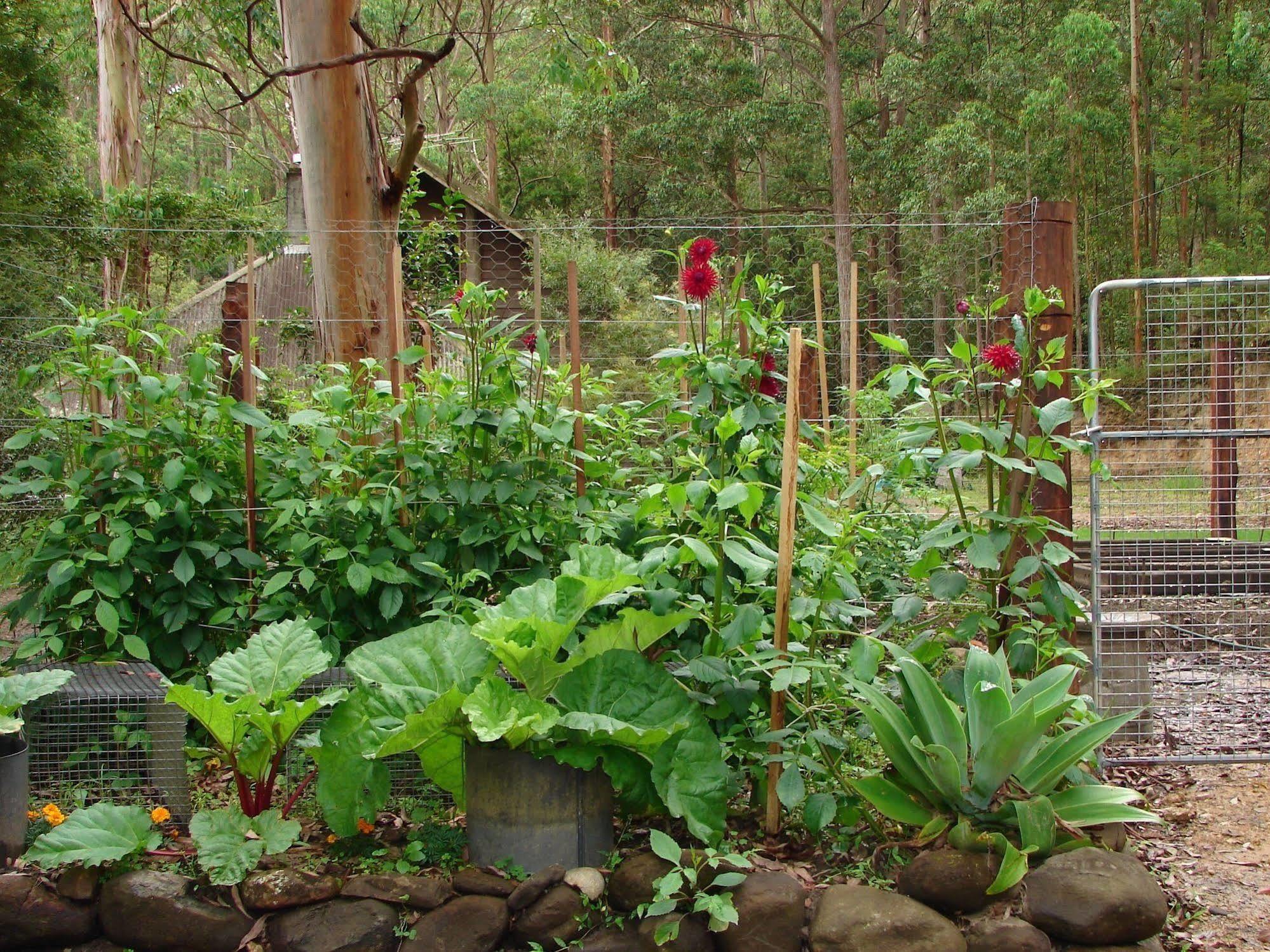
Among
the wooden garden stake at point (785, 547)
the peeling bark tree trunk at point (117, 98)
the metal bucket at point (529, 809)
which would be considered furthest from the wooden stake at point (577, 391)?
the peeling bark tree trunk at point (117, 98)

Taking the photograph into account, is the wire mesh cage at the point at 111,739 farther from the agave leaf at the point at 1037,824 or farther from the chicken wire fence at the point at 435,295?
the agave leaf at the point at 1037,824

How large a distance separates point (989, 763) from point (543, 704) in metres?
1.14

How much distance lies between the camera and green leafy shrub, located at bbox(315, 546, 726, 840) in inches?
106

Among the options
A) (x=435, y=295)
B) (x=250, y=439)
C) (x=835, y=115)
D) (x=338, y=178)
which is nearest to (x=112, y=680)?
(x=250, y=439)

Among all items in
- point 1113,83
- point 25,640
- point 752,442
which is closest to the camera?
point 752,442

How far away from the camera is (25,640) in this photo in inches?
137

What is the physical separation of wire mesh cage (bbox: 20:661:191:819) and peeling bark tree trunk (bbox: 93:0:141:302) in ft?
27.9

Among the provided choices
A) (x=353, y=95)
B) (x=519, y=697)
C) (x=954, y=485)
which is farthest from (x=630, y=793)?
(x=353, y=95)

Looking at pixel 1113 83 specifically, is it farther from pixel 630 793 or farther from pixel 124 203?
pixel 630 793

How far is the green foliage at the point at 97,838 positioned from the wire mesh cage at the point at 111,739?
192 millimetres

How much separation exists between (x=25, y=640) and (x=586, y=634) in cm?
194

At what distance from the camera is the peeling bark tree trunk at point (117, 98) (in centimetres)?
1054

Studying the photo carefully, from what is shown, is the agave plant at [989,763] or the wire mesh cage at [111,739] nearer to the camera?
the agave plant at [989,763]

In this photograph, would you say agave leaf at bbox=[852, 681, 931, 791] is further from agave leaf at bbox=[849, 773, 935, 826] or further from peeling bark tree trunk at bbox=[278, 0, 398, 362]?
peeling bark tree trunk at bbox=[278, 0, 398, 362]
